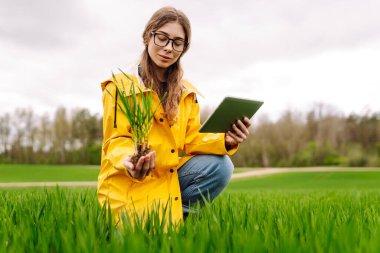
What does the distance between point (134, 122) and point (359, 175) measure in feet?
85.4

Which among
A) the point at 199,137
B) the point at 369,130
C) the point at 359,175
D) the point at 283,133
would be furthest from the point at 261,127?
the point at 199,137

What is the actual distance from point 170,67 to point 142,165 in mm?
1139

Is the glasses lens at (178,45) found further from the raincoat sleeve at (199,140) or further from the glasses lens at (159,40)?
the raincoat sleeve at (199,140)

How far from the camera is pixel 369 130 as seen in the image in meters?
38.0

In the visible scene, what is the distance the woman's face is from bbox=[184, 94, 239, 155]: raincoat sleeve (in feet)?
1.51

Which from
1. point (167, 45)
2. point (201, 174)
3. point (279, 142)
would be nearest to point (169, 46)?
point (167, 45)

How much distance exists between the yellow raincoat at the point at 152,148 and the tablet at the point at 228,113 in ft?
0.42

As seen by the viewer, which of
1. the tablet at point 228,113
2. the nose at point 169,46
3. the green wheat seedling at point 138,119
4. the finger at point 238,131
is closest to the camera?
the green wheat seedling at point 138,119

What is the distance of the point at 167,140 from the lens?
2.88 metres

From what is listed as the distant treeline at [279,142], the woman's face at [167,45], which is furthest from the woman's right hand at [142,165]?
the distant treeline at [279,142]

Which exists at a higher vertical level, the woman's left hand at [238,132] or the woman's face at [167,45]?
the woman's face at [167,45]

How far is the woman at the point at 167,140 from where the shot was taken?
2.69m

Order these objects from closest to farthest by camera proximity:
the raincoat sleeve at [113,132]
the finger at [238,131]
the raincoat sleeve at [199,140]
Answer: the raincoat sleeve at [113,132], the finger at [238,131], the raincoat sleeve at [199,140]

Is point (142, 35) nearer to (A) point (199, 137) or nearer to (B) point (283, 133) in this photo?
(A) point (199, 137)
